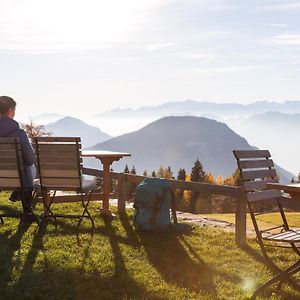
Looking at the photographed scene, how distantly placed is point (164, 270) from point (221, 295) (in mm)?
1108

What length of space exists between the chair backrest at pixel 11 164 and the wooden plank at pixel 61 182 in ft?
1.34

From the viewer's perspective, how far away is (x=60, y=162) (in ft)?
26.9

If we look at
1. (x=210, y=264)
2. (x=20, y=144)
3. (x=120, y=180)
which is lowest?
(x=210, y=264)

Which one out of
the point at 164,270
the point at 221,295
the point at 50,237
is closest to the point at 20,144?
the point at 50,237

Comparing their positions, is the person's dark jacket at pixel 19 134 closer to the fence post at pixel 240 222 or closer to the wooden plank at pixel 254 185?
the fence post at pixel 240 222

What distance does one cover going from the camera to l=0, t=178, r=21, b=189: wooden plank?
8164 mm

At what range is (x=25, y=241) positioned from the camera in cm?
757

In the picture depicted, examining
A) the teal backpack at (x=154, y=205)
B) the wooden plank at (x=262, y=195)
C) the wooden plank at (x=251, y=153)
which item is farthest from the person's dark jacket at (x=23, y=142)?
the wooden plank at (x=262, y=195)

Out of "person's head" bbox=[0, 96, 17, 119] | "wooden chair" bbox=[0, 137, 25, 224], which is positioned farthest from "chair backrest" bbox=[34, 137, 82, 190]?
"person's head" bbox=[0, 96, 17, 119]

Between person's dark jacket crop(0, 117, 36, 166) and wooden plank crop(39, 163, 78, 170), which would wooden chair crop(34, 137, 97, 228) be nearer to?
wooden plank crop(39, 163, 78, 170)

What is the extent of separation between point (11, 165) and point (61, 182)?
32.3 inches

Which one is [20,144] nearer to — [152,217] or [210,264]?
[152,217]

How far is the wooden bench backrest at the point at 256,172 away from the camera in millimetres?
5930

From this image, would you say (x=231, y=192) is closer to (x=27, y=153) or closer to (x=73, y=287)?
(x=27, y=153)
